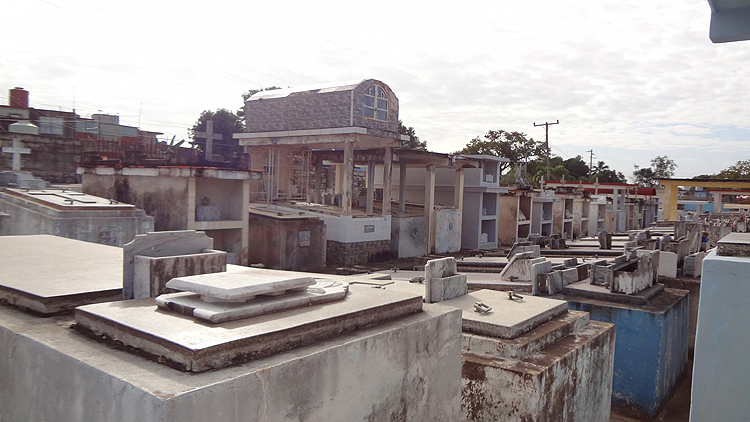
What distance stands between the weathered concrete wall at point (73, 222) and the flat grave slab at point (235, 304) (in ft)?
27.9

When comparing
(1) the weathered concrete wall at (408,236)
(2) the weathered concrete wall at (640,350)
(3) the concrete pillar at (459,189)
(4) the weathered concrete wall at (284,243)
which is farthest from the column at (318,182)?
(2) the weathered concrete wall at (640,350)

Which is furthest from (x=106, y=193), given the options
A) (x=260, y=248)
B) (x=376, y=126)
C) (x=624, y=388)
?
(x=624, y=388)

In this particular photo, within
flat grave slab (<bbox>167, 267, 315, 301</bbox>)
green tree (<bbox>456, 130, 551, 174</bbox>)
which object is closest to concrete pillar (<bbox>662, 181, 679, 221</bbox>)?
green tree (<bbox>456, 130, 551, 174</bbox>)

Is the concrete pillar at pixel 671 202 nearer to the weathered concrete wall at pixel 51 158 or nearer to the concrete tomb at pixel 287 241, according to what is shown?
the concrete tomb at pixel 287 241

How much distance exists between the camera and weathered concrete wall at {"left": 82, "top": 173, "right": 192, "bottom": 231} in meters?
18.0

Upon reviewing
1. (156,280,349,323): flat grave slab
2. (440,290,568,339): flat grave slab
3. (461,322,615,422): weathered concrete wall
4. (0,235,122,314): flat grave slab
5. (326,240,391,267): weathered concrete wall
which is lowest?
(326,240,391,267): weathered concrete wall

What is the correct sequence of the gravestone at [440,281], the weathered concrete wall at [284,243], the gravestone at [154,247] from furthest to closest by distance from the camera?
the weathered concrete wall at [284,243] → the gravestone at [440,281] → the gravestone at [154,247]

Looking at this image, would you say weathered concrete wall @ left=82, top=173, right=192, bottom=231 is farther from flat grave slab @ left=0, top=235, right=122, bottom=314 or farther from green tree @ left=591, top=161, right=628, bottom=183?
green tree @ left=591, top=161, right=628, bottom=183

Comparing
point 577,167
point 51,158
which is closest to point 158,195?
point 51,158

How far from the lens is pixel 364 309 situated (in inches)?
137

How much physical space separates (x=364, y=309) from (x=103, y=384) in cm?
159

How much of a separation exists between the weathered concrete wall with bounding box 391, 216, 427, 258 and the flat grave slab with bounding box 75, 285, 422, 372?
2281 centimetres

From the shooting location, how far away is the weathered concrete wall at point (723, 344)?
192 inches

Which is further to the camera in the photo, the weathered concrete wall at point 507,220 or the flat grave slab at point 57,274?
the weathered concrete wall at point 507,220
